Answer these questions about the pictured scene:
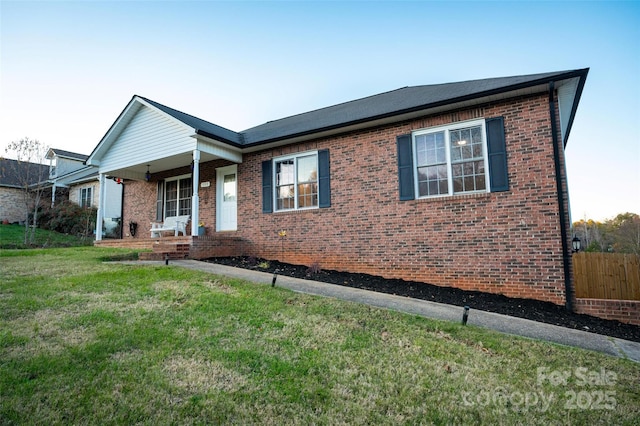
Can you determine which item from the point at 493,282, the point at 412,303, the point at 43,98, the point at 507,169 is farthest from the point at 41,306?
the point at 43,98

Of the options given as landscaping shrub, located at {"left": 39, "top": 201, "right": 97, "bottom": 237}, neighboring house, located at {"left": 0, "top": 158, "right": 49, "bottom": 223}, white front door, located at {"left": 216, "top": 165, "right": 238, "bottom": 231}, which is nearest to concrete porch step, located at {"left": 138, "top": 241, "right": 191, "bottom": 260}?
white front door, located at {"left": 216, "top": 165, "right": 238, "bottom": 231}

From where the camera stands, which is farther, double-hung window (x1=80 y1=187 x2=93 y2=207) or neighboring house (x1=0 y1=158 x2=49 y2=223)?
neighboring house (x1=0 y1=158 x2=49 y2=223)

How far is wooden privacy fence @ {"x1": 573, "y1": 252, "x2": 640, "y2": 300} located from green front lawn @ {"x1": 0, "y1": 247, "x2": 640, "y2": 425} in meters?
2.89

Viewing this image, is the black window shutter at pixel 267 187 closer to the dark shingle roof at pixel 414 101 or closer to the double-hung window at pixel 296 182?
the double-hung window at pixel 296 182

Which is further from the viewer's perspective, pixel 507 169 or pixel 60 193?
pixel 60 193

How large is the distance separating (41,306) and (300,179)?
6.54 meters

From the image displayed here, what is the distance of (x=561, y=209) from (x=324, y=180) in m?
5.37

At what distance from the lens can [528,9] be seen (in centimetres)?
946

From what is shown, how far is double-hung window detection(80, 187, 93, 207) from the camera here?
68.7ft

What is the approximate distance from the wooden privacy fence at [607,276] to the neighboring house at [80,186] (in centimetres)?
2003

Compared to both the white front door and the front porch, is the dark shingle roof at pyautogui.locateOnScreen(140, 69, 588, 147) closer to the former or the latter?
the white front door

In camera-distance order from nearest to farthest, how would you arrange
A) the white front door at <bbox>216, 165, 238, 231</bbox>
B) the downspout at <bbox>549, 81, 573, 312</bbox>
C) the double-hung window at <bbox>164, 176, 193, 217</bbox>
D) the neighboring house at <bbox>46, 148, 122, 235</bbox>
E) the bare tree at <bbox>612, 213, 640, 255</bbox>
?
the downspout at <bbox>549, 81, 573, 312</bbox>, the white front door at <bbox>216, 165, 238, 231</bbox>, the double-hung window at <bbox>164, 176, 193, 217</bbox>, the neighboring house at <bbox>46, 148, 122, 235</bbox>, the bare tree at <bbox>612, 213, 640, 255</bbox>

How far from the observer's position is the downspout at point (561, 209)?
245 inches

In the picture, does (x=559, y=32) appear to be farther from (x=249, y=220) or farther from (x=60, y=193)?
(x=60, y=193)
